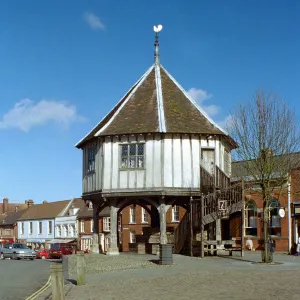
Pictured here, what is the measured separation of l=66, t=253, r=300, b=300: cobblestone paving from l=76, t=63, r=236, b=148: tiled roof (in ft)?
27.6

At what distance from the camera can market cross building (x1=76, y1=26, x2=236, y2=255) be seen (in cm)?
2862

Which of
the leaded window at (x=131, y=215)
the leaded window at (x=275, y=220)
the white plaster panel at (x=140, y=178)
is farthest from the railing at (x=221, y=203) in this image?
the leaded window at (x=131, y=215)

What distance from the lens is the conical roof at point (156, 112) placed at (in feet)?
95.5

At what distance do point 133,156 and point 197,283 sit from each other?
1312 cm

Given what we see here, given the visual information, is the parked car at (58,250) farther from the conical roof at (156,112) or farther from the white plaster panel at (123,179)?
the white plaster panel at (123,179)

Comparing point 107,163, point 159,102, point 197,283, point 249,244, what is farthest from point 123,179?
point 249,244

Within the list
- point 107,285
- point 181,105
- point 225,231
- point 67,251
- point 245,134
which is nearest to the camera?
point 107,285

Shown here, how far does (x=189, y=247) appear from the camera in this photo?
2925cm

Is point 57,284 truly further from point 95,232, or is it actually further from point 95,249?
point 95,232

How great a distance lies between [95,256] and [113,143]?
5765 mm

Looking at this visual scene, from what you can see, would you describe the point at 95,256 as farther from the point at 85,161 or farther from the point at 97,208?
the point at 85,161

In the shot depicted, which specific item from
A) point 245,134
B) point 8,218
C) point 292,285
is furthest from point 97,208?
point 8,218

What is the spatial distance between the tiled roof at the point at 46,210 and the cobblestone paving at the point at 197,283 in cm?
5545

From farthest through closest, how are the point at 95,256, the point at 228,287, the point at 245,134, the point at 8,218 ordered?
the point at 8,218
the point at 95,256
the point at 245,134
the point at 228,287
